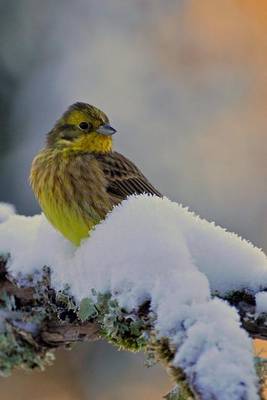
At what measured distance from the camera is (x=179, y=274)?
7.91 ft

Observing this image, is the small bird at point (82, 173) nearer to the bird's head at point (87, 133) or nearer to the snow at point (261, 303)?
the bird's head at point (87, 133)

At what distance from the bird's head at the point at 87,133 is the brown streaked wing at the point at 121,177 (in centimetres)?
7

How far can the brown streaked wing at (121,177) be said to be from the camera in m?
4.71

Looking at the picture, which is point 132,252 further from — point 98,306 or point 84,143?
point 84,143

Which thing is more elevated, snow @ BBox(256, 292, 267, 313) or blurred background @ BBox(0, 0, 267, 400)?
blurred background @ BBox(0, 0, 267, 400)

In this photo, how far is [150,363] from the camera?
2666mm

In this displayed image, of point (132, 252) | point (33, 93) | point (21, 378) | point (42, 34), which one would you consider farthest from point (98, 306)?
point (42, 34)

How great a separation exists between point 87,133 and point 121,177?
325mm

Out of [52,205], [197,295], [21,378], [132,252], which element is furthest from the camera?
[21,378]

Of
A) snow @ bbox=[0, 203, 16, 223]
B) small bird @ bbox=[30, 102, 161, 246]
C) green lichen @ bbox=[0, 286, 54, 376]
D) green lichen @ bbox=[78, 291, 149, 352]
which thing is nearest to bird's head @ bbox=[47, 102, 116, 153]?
small bird @ bbox=[30, 102, 161, 246]

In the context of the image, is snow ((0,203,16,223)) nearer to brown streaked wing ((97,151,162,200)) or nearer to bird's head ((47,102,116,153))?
brown streaked wing ((97,151,162,200))

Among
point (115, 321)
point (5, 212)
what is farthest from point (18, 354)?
point (5, 212)

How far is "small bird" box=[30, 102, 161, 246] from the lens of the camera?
14.2 ft

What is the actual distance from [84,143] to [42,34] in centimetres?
421
